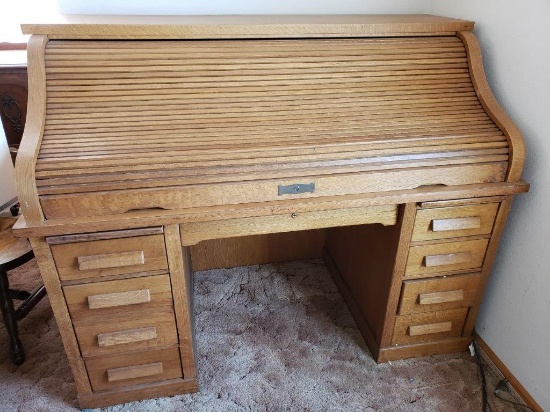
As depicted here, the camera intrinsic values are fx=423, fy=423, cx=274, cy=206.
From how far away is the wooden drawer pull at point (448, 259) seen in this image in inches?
58.2

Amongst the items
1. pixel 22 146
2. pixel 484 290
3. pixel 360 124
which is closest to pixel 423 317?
pixel 484 290

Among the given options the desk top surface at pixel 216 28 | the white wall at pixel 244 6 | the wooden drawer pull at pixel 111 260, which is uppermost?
the white wall at pixel 244 6

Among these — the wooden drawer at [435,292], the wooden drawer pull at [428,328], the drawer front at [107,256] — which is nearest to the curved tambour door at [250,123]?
the drawer front at [107,256]

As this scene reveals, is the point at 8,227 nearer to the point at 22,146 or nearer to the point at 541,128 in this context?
Answer: the point at 22,146

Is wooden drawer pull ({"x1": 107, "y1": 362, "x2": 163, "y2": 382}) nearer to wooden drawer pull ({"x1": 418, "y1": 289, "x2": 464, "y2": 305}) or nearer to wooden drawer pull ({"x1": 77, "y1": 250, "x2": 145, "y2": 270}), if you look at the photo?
wooden drawer pull ({"x1": 77, "y1": 250, "x2": 145, "y2": 270})

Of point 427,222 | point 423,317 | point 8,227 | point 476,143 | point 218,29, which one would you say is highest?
point 218,29

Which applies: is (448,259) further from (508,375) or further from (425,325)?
(508,375)

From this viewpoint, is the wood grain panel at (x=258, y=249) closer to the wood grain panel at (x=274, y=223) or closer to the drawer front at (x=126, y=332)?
the drawer front at (x=126, y=332)

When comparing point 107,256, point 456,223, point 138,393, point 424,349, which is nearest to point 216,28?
point 107,256

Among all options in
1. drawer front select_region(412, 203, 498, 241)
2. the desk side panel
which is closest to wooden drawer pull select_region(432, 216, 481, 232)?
drawer front select_region(412, 203, 498, 241)

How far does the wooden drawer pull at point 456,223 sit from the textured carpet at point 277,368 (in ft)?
2.10

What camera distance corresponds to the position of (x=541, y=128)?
4.45 feet

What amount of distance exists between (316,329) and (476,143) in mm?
1023

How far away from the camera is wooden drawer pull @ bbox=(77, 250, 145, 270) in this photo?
1213mm
